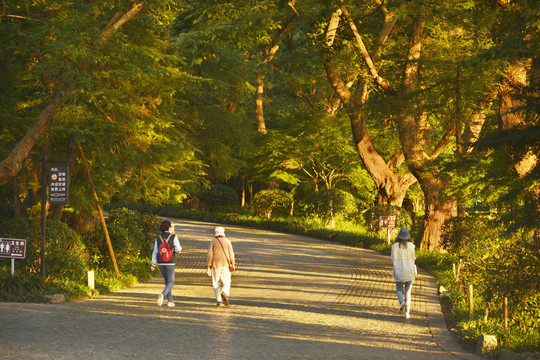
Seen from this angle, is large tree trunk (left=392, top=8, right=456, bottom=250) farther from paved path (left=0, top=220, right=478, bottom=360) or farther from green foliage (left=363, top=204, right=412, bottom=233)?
paved path (left=0, top=220, right=478, bottom=360)

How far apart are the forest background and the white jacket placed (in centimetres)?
116

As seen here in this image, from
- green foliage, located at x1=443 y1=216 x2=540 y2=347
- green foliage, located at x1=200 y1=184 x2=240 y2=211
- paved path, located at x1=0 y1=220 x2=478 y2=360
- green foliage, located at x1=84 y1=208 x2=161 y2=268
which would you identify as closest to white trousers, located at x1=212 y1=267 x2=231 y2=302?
paved path, located at x1=0 y1=220 x2=478 y2=360

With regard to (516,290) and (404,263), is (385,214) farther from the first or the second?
(516,290)

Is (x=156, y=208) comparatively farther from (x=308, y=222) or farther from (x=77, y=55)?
(x=77, y=55)

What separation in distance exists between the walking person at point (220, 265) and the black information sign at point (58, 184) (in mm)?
3700

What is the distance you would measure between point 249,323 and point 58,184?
602 cm

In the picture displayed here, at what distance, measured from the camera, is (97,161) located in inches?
732

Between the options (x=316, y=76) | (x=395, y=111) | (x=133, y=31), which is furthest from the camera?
(x=316, y=76)

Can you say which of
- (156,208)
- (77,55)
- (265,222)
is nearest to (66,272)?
(77,55)

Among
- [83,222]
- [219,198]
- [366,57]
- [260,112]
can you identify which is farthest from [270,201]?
[83,222]

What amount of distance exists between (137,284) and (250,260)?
20.5 ft

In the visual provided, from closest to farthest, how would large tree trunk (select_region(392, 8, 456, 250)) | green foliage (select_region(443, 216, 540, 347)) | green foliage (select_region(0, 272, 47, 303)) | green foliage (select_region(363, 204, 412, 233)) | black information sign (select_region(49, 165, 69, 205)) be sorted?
green foliage (select_region(443, 216, 540, 347))
green foliage (select_region(0, 272, 47, 303))
black information sign (select_region(49, 165, 69, 205))
large tree trunk (select_region(392, 8, 456, 250))
green foliage (select_region(363, 204, 412, 233))

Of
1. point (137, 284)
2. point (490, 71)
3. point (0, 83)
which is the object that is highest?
point (490, 71)

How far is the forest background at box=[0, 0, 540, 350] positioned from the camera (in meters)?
11.0
